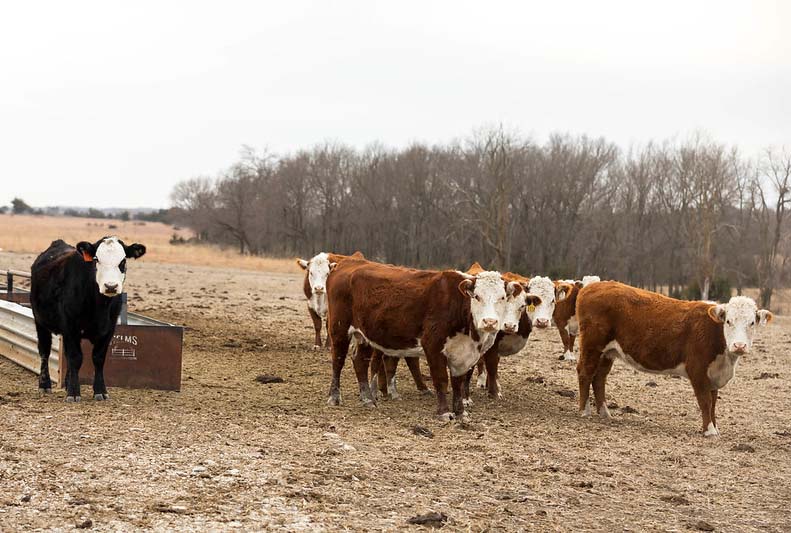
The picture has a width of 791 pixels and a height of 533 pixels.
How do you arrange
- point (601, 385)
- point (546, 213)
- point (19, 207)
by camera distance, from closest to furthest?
point (601, 385), point (546, 213), point (19, 207)

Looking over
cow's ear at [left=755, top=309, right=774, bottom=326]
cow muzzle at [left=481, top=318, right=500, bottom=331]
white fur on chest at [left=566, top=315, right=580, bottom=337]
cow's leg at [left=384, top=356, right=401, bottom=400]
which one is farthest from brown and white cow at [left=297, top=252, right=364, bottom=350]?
cow's ear at [left=755, top=309, right=774, bottom=326]

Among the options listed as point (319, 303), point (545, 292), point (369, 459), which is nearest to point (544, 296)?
point (545, 292)

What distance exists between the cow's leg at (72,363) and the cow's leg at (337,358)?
9.23 feet

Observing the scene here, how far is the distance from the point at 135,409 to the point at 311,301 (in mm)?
6902

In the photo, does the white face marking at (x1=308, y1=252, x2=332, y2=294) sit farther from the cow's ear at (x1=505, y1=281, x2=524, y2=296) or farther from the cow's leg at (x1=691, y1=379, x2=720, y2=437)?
the cow's leg at (x1=691, y1=379, x2=720, y2=437)

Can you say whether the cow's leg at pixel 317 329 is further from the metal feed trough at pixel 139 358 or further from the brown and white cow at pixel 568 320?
the metal feed trough at pixel 139 358

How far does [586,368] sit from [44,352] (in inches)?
253

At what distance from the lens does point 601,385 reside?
11586 mm

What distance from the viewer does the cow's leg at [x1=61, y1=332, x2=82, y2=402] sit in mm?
9867

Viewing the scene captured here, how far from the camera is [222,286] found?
Result: 30.9 m

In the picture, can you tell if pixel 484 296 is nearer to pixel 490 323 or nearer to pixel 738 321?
pixel 490 323


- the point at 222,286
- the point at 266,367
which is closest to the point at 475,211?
the point at 222,286

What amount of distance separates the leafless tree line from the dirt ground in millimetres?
37765

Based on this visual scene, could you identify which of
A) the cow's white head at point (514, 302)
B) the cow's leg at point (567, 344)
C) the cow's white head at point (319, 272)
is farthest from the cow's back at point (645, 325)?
the cow's white head at point (319, 272)
